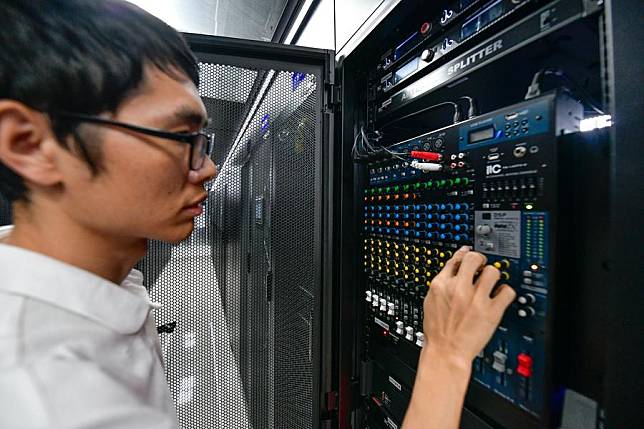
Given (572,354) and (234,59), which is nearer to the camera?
(572,354)

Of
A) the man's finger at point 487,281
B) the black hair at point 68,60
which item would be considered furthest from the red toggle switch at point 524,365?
the black hair at point 68,60

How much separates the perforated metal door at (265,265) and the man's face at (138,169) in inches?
21.8

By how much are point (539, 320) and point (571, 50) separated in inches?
19.4

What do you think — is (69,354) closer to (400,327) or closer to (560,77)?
(400,327)

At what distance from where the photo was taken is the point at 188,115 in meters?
0.52

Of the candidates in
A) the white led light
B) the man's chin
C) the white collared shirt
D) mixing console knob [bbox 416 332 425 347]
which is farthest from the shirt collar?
the white led light

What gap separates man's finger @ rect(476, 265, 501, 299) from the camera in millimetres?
550

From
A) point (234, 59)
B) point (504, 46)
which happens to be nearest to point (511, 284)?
point (504, 46)

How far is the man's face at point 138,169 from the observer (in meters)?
0.48

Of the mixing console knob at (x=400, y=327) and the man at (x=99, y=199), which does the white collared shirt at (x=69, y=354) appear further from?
the mixing console knob at (x=400, y=327)

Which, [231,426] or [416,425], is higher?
[416,425]

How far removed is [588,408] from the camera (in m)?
0.52

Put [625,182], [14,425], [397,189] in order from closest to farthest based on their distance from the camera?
[14,425] < [625,182] < [397,189]

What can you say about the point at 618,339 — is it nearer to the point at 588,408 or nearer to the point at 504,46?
the point at 588,408
